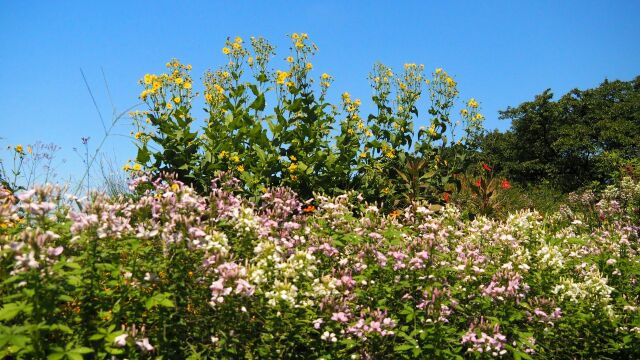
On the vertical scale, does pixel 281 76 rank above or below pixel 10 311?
above

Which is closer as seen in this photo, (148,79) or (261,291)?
(261,291)

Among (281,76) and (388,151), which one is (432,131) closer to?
(388,151)

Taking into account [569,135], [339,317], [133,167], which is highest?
[569,135]

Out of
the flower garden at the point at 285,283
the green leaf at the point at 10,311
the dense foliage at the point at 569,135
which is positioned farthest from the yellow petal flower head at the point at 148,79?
the dense foliage at the point at 569,135

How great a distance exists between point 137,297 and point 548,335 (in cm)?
317

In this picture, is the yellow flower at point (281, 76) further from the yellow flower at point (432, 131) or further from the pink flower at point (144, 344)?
the pink flower at point (144, 344)

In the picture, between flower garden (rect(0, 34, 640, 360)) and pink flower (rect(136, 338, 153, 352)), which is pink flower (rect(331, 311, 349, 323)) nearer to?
flower garden (rect(0, 34, 640, 360))

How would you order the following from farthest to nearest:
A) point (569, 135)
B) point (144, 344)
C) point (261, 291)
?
point (569, 135)
point (261, 291)
point (144, 344)

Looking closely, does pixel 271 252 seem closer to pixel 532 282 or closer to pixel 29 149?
pixel 532 282

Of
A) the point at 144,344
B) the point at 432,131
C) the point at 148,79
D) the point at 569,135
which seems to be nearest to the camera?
the point at 144,344

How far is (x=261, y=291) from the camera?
3627mm

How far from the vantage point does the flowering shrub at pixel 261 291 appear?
10.7 feet

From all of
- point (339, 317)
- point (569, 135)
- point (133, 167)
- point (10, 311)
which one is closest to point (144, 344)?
point (10, 311)

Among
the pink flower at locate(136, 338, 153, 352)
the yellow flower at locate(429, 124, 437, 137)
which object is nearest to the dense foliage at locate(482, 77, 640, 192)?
the yellow flower at locate(429, 124, 437, 137)
